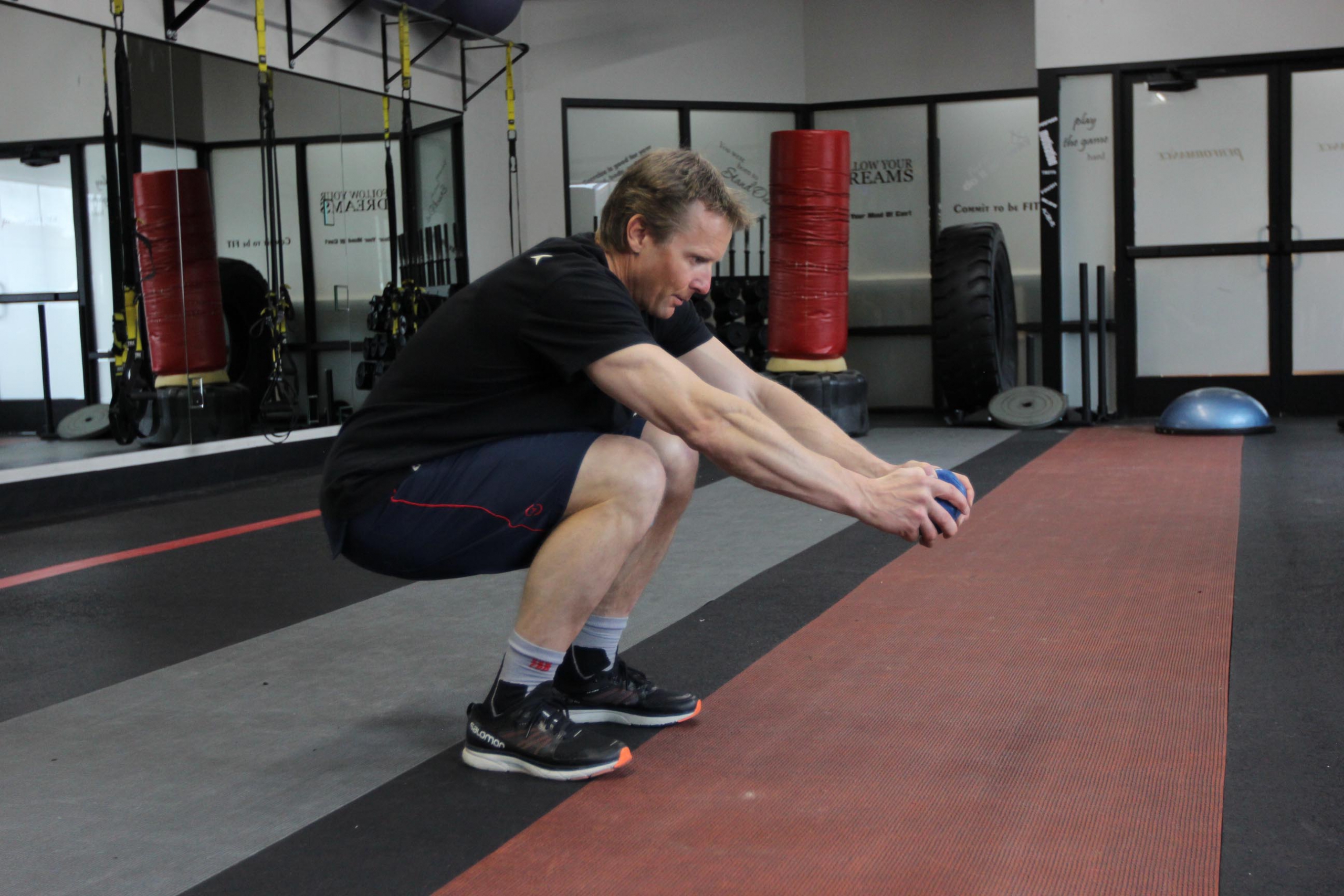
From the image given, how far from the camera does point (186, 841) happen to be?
165cm

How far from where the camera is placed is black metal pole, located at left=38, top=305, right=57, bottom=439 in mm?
4840

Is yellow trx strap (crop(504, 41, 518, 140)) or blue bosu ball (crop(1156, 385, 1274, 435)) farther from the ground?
yellow trx strap (crop(504, 41, 518, 140))

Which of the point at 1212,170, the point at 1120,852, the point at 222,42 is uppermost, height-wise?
the point at 222,42

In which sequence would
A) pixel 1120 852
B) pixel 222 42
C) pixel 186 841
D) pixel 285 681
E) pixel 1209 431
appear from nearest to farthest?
1. pixel 1120 852
2. pixel 186 841
3. pixel 285 681
4. pixel 222 42
5. pixel 1209 431

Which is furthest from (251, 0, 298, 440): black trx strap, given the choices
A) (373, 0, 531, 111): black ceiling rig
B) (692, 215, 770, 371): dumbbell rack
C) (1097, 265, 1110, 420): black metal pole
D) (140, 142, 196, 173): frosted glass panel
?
(1097, 265, 1110, 420): black metal pole

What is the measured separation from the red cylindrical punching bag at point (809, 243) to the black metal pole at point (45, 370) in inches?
133

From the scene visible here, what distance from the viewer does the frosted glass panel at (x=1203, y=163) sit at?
7.06 meters

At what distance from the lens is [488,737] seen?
6.16 feet

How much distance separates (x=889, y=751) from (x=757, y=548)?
1730 mm

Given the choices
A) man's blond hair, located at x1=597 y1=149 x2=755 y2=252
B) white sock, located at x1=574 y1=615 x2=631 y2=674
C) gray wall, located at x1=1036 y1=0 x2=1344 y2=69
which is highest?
gray wall, located at x1=1036 y1=0 x2=1344 y2=69

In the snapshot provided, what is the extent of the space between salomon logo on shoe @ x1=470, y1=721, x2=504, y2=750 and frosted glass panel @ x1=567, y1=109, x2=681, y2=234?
6223 mm

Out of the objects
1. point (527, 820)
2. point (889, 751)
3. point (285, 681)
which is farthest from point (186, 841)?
point (889, 751)

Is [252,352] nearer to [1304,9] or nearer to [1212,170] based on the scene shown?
[1212,170]

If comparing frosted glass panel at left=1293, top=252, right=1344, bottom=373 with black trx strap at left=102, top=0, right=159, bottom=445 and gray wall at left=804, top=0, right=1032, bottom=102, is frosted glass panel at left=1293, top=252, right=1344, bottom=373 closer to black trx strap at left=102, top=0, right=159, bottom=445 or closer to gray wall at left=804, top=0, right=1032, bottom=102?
gray wall at left=804, top=0, right=1032, bottom=102
